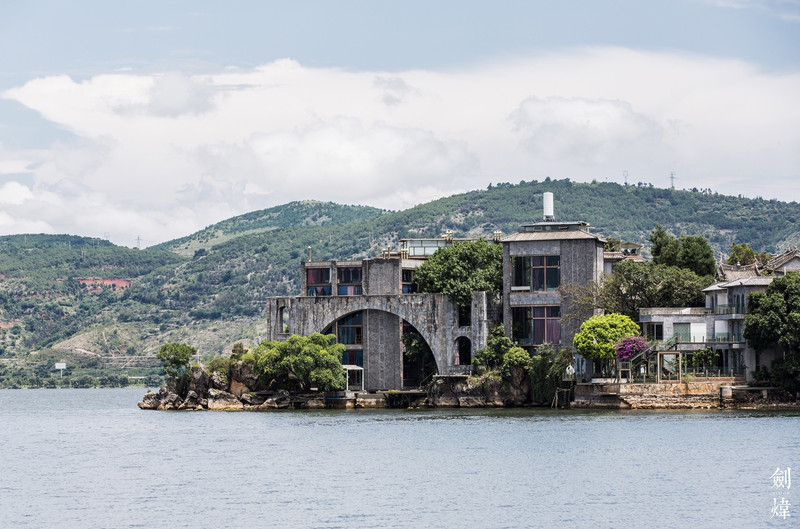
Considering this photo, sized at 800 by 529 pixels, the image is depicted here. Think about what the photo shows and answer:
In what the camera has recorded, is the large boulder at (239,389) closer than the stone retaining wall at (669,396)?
No

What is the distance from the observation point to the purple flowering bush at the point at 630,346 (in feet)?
323

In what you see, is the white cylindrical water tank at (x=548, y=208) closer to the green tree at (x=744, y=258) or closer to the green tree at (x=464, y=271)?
the green tree at (x=464, y=271)

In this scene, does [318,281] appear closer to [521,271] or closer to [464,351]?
[464,351]

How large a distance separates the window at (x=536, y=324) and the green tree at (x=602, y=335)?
7908 mm

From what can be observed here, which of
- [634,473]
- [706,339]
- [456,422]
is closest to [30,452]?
[456,422]

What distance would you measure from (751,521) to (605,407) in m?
50.0

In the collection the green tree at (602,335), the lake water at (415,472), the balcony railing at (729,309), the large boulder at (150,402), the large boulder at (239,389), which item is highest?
the balcony railing at (729,309)

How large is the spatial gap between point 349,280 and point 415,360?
10542 millimetres

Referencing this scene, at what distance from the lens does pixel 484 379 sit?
10988cm

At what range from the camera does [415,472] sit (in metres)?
65.9

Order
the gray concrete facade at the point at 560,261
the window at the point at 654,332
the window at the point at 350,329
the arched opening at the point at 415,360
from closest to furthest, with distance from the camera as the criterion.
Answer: the window at the point at 654,332
the gray concrete facade at the point at 560,261
the arched opening at the point at 415,360
the window at the point at 350,329

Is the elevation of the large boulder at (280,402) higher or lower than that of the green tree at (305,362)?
lower

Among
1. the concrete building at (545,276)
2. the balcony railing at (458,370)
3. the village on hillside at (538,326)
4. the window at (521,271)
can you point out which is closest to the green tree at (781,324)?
the village on hillside at (538,326)

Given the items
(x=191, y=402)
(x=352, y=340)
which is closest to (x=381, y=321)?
(x=352, y=340)
